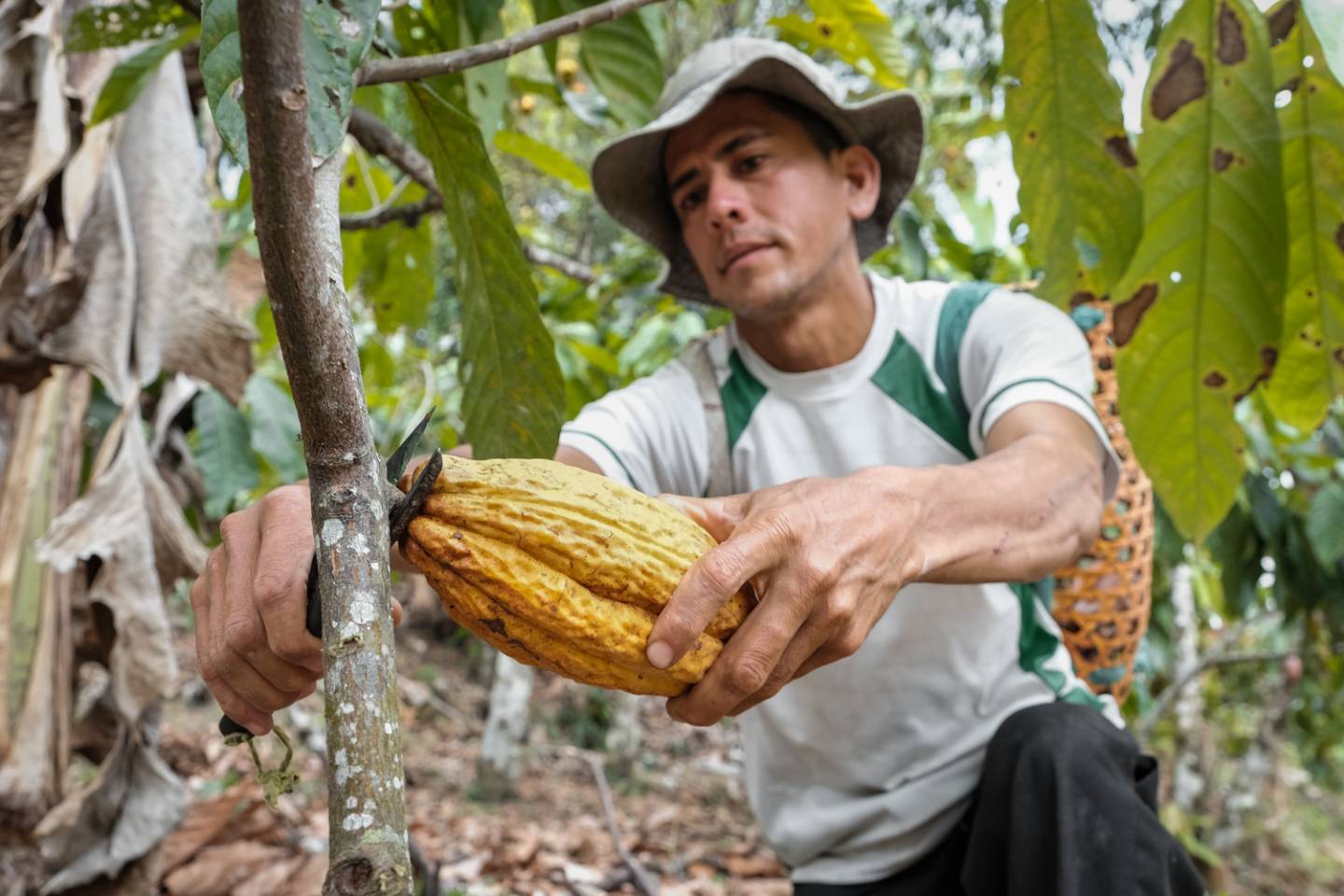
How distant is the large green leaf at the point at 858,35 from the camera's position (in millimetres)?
1837

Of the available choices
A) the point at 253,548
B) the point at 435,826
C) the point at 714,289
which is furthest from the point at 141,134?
the point at 435,826

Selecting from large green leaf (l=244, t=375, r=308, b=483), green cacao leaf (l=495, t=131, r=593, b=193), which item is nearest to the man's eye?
green cacao leaf (l=495, t=131, r=593, b=193)

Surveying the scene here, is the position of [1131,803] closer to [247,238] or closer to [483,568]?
[483,568]

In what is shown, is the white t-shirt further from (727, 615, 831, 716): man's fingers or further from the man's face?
(727, 615, 831, 716): man's fingers

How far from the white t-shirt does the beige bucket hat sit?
1.05 feet

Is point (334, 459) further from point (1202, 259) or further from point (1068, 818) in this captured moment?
point (1068, 818)

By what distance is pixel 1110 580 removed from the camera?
1.66 m

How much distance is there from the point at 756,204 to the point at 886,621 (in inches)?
27.3

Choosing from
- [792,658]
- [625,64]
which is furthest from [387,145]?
[792,658]

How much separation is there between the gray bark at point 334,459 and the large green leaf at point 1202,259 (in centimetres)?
87

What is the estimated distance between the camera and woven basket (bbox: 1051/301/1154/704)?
1.66 m

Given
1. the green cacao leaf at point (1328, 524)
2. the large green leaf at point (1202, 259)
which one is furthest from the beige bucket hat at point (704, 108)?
the green cacao leaf at point (1328, 524)

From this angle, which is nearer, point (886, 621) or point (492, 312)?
point (492, 312)

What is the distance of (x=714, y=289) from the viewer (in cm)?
166
